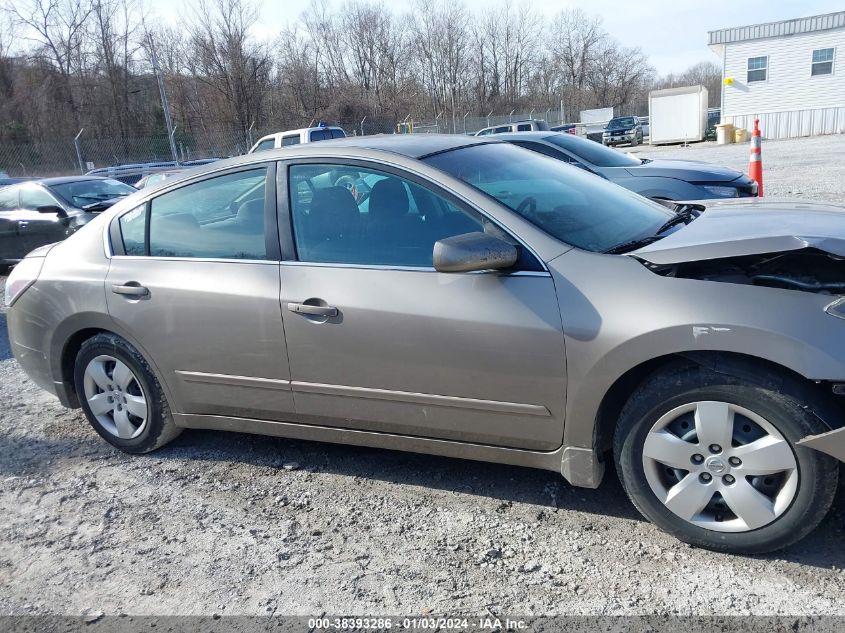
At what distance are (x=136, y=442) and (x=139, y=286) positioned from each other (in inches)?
37.3

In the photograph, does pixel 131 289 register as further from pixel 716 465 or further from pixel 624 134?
pixel 624 134

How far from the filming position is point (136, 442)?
3918 mm

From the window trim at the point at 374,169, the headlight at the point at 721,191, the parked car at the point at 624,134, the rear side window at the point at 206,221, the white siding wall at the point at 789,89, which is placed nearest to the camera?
the window trim at the point at 374,169

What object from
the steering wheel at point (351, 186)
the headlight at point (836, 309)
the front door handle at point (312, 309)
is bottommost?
the front door handle at point (312, 309)

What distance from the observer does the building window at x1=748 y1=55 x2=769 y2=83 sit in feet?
99.7

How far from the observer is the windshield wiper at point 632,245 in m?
2.88

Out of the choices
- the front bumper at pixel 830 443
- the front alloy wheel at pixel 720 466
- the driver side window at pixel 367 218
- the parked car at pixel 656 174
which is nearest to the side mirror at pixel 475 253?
the driver side window at pixel 367 218

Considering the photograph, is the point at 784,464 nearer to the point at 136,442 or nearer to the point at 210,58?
the point at 136,442

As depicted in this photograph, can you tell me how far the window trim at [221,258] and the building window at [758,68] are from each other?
1302 inches

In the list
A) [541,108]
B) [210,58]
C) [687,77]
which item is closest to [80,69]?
[210,58]

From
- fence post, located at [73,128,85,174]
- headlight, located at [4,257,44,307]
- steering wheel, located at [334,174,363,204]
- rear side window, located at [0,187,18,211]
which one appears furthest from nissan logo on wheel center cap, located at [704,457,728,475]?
fence post, located at [73,128,85,174]

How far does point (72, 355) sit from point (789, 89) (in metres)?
33.6

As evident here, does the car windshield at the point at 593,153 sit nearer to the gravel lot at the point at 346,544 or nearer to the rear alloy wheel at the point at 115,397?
the gravel lot at the point at 346,544

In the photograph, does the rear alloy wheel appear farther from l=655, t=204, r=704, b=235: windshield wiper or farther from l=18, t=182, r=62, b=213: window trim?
l=18, t=182, r=62, b=213: window trim
